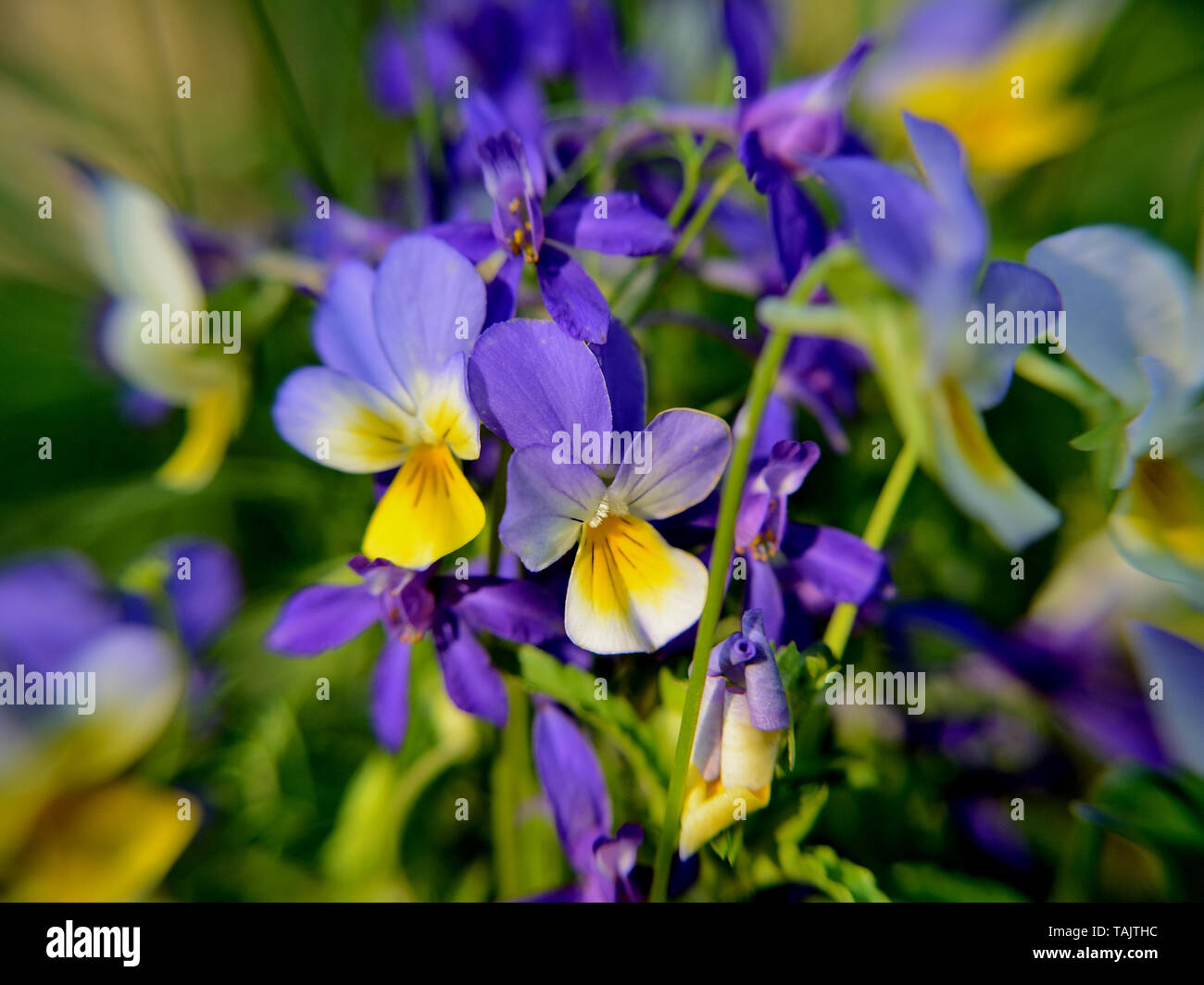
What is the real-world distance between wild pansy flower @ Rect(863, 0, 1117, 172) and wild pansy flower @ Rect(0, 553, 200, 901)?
611 millimetres

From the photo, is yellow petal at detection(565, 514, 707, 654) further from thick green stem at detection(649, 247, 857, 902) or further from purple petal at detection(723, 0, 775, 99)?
purple petal at detection(723, 0, 775, 99)

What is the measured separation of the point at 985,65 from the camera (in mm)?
738

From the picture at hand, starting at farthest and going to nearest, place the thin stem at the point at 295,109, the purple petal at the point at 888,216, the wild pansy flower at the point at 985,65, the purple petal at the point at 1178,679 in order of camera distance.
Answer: the wild pansy flower at the point at 985,65
the thin stem at the point at 295,109
the purple petal at the point at 1178,679
the purple petal at the point at 888,216

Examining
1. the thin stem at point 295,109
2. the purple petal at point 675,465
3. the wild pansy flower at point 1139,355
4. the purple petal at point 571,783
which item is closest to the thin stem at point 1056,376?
the wild pansy flower at point 1139,355

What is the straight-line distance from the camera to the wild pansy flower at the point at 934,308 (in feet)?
0.89

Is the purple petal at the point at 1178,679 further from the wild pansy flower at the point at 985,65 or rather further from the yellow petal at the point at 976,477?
the wild pansy flower at the point at 985,65

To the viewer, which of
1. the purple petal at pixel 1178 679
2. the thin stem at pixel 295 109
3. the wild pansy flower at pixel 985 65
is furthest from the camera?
the wild pansy flower at pixel 985 65

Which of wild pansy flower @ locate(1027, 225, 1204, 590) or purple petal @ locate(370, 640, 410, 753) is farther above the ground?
wild pansy flower @ locate(1027, 225, 1204, 590)

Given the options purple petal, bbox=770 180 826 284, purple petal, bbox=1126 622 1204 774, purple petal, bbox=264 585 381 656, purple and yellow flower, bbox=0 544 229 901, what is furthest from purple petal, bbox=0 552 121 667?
purple petal, bbox=1126 622 1204 774

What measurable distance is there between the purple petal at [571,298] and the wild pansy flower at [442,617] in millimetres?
97

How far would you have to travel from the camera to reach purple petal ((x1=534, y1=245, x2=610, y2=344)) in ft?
1.01

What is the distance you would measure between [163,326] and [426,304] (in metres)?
0.20
